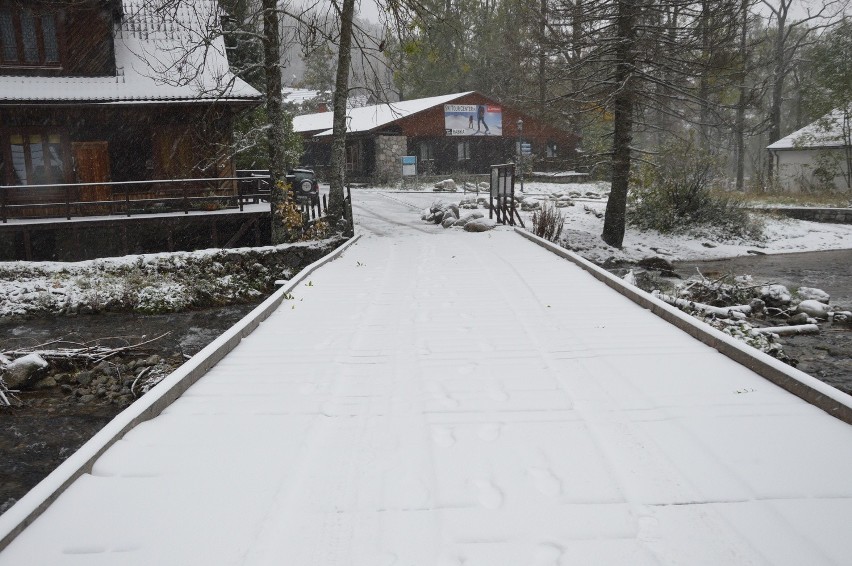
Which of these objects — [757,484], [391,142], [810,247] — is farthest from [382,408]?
[391,142]

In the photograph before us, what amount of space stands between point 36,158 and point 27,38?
3.60 meters

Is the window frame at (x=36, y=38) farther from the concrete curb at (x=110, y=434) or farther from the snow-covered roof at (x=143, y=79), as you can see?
the concrete curb at (x=110, y=434)

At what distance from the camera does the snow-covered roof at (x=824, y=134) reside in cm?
3025

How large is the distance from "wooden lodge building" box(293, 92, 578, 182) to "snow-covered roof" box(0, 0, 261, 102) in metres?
16.9

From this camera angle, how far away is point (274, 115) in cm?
1470

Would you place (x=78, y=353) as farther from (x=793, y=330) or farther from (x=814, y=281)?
(x=814, y=281)

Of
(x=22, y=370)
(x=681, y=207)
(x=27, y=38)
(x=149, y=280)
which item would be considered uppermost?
(x=27, y=38)

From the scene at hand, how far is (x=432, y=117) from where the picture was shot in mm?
38719

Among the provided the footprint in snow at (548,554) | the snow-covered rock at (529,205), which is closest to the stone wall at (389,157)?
the snow-covered rock at (529,205)

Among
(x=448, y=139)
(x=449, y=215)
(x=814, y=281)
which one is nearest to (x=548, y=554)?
(x=814, y=281)

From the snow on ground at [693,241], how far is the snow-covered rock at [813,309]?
5.80 metres

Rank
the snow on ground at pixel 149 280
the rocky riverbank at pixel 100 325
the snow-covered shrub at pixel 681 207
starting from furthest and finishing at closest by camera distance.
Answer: the snow-covered shrub at pixel 681 207 < the snow on ground at pixel 149 280 < the rocky riverbank at pixel 100 325

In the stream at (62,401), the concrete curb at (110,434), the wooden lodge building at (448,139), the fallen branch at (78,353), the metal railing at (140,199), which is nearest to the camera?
the concrete curb at (110,434)

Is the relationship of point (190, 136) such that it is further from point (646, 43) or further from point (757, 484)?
point (757, 484)
